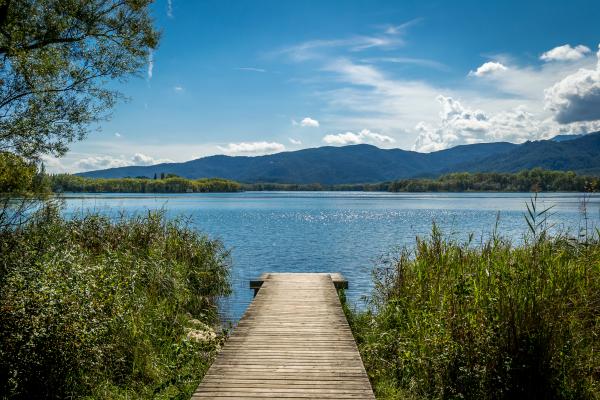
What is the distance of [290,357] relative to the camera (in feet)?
24.3

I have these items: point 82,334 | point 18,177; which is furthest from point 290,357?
point 18,177

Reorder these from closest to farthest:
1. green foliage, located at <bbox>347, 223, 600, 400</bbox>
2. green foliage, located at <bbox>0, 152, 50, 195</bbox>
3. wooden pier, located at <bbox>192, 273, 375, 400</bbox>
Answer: wooden pier, located at <bbox>192, 273, 375, 400</bbox> < green foliage, located at <bbox>347, 223, 600, 400</bbox> < green foliage, located at <bbox>0, 152, 50, 195</bbox>

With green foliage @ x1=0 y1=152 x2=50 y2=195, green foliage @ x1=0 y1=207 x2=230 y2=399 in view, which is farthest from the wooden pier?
green foliage @ x1=0 y1=152 x2=50 y2=195

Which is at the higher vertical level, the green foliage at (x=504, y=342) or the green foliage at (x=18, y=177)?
the green foliage at (x=18, y=177)

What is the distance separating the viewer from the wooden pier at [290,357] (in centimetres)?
613

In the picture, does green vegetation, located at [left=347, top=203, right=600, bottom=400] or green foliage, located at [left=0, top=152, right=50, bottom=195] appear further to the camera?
green foliage, located at [left=0, top=152, right=50, bottom=195]

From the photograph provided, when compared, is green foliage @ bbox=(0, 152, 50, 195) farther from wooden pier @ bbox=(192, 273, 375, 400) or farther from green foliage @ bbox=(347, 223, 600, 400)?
green foliage @ bbox=(347, 223, 600, 400)

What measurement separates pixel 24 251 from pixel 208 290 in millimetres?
7522

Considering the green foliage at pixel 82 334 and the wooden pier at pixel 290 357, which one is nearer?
the wooden pier at pixel 290 357

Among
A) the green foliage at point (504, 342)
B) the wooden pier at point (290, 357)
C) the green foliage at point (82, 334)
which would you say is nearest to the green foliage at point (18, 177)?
the green foliage at point (82, 334)

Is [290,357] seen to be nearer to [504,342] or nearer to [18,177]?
[504,342]

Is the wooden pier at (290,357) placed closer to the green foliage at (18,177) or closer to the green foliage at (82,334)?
the green foliage at (82,334)

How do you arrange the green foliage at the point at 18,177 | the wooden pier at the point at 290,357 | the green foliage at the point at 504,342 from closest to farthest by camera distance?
the wooden pier at the point at 290,357, the green foliage at the point at 504,342, the green foliage at the point at 18,177

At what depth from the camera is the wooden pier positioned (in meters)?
6.13
